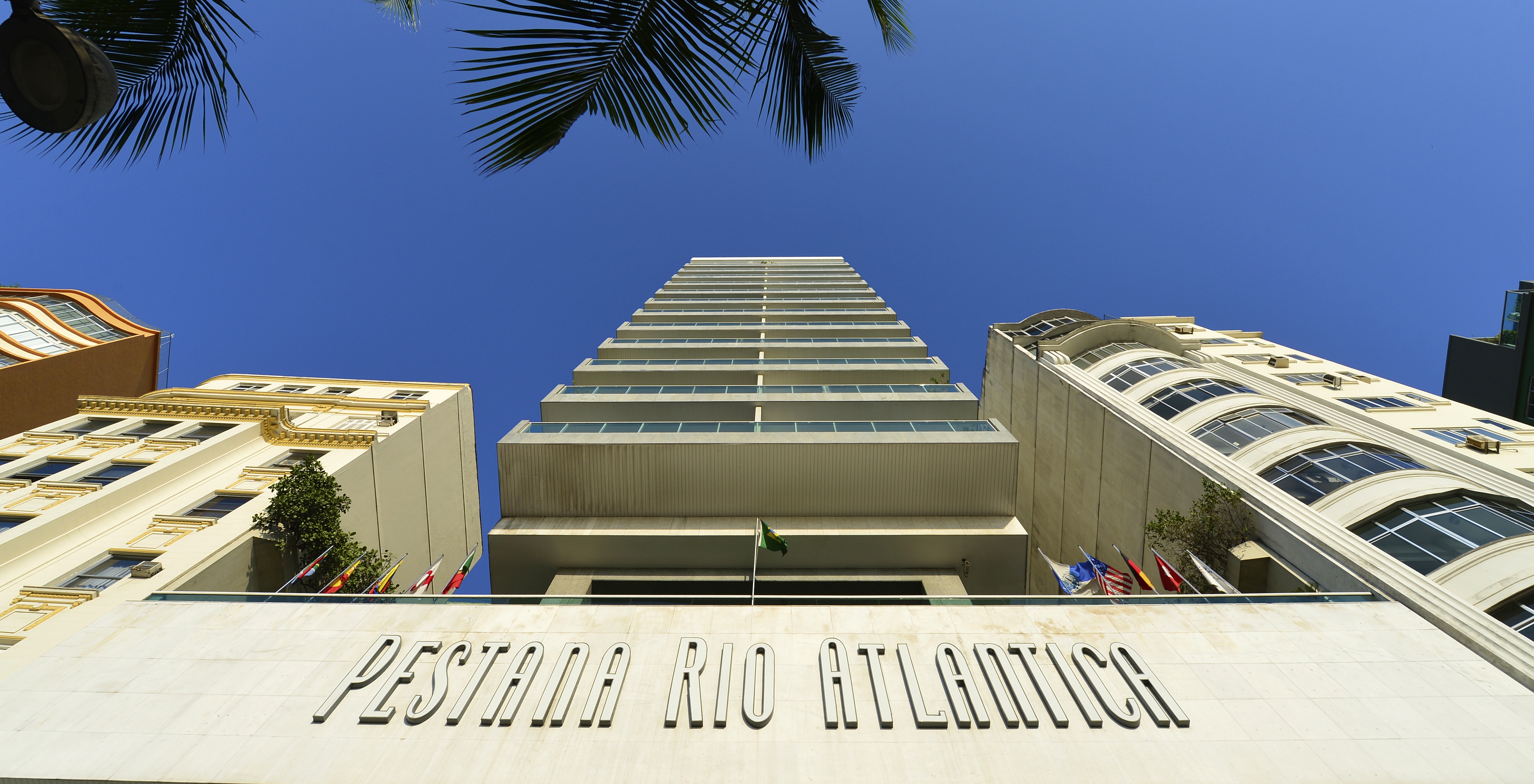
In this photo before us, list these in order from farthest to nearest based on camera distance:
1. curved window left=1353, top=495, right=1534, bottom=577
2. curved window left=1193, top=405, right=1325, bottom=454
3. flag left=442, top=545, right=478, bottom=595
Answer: curved window left=1193, top=405, right=1325, bottom=454 < flag left=442, top=545, right=478, bottom=595 < curved window left=1353, top=495, right=1534, bottom=577

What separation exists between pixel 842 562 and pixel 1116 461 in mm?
14138

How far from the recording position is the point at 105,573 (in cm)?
1611

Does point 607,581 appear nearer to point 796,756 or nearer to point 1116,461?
point 796,756

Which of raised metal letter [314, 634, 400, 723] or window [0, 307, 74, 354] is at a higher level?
window [0, 307, 74, 354]

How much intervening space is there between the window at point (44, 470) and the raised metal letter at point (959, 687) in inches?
1187

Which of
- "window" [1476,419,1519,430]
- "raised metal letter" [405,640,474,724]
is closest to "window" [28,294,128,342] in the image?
Result: "raised metal letter" [405,640,474,724]

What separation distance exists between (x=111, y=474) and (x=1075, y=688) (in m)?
31.8

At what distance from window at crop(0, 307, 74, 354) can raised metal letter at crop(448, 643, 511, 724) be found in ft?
112

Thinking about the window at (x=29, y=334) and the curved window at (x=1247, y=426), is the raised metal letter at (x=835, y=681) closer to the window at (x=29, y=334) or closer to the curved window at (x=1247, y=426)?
the curved window at (x=1247, y=426)

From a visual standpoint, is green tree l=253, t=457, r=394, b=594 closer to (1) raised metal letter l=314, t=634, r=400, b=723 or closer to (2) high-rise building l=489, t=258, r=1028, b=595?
(2) high-rise building l=489, t=258, r=1028, b=595

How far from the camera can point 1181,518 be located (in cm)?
1755

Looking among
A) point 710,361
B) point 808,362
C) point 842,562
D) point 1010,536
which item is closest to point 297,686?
point 842,562


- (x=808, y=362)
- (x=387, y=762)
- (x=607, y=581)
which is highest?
(x=808, y=362)

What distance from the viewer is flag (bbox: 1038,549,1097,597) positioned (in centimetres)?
1605
